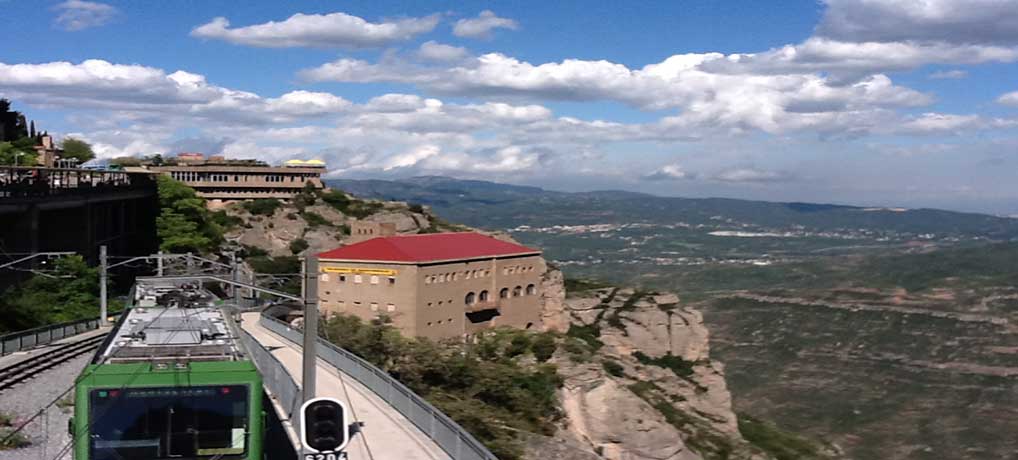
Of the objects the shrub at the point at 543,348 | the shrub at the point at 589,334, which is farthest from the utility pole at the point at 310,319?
the shrub at the point at 589,334

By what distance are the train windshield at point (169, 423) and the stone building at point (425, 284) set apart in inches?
2571

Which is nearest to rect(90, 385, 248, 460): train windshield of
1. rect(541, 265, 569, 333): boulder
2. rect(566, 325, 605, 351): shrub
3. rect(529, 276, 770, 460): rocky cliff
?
rect(529, 276, 770, 460): rocky cliff

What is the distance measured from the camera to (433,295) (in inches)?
3425

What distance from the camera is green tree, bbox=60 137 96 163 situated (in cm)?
Result: 14750

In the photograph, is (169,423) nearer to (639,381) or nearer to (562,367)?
(562,367)

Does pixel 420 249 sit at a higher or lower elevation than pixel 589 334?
higher

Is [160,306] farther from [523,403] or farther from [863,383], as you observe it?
[863,383]

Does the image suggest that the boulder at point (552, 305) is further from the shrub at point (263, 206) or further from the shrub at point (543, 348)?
the shrub at point (263, 206)

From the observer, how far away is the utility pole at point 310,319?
72.4ft

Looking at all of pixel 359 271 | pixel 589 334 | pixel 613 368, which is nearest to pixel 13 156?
pixel 359 271

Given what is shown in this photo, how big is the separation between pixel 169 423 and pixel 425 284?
221ft

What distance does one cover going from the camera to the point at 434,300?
87188mm

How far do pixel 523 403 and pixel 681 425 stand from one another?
38384 millimetres

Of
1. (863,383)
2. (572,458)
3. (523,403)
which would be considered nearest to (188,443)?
(572,458)
